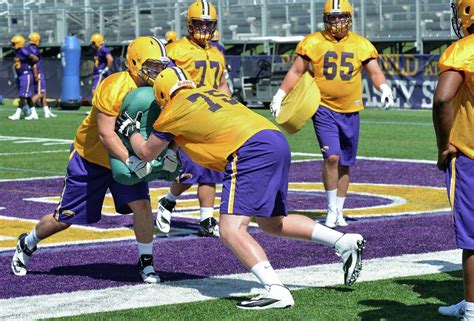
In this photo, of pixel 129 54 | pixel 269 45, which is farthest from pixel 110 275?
pixel 269 45

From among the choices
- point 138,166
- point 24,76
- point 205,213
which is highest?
point 138,166

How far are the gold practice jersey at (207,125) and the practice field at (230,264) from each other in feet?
2.89

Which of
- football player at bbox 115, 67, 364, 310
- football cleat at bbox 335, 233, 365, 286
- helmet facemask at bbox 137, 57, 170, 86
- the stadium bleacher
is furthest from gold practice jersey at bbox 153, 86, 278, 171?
the stadium bleacher

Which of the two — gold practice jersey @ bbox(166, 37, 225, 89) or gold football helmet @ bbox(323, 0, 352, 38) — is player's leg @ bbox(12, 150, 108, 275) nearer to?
gold practice jersey @ bbox(166, 37, 225, 89)

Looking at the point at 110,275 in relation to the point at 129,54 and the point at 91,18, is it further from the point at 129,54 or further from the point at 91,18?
the point at 91,18

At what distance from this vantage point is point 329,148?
33.0 feet

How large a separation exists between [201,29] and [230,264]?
273cm

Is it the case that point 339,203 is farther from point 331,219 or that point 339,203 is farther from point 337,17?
point 337,17

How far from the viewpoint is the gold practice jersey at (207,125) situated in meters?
6.54

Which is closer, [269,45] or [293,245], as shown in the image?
[293,245]

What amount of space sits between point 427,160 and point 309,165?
157 centimetres

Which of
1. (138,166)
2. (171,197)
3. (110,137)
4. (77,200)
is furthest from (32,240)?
(171,197)

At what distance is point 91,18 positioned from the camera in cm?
3900

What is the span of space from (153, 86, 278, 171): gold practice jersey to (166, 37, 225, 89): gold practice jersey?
11.7 feet
